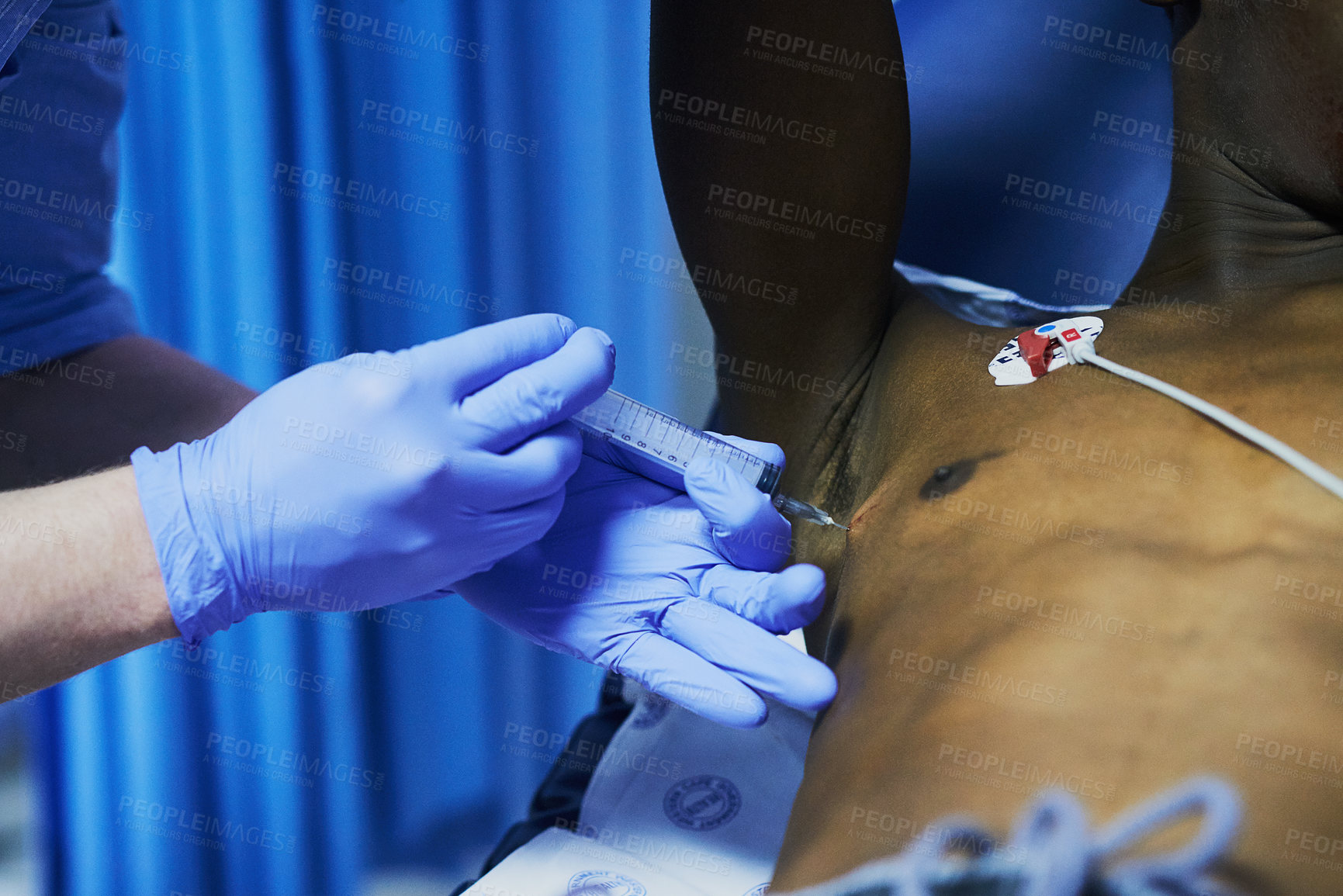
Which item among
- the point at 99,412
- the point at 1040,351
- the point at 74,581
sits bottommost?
the point at 99,412

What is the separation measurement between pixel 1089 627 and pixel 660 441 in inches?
17.6

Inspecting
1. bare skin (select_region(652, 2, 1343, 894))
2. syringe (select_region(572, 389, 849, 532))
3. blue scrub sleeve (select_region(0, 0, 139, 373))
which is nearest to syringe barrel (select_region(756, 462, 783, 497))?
syringe (select_region(572, 389, 849, 532))

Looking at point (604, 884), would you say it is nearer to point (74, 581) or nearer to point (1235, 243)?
point (74, 581)

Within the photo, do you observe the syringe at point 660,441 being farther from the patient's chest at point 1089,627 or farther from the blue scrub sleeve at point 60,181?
the blue scrub sleeve at point 60,181

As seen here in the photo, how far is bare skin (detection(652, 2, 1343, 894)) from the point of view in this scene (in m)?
0.69

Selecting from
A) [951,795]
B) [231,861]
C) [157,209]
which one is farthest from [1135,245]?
[231,861]

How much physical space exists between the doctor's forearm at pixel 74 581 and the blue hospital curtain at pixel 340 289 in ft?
2.96

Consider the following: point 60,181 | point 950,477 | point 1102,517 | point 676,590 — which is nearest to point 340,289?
point 60,181

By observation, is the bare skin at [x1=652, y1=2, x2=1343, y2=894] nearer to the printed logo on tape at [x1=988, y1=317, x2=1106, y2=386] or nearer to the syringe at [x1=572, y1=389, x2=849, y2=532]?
the printed logo on tape at [x1=988, y1=317, x2=1106, y2=386]

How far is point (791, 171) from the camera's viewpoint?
44.2 inches

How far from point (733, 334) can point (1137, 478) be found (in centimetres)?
55

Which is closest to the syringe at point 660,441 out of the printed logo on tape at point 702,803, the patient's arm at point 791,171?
the patient's arm at point 791,171

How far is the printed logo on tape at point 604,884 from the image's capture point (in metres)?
1.04

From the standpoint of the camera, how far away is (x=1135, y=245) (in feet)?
4.94
